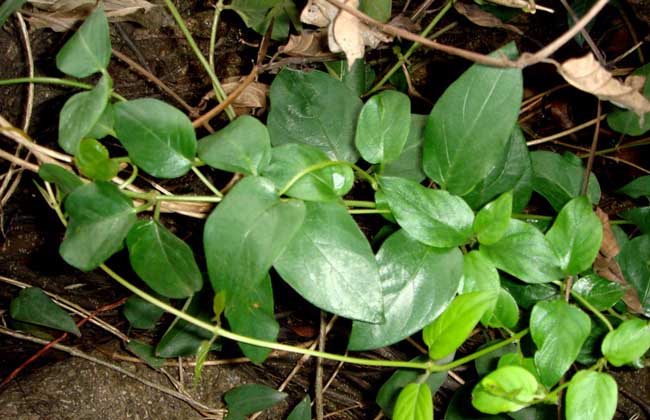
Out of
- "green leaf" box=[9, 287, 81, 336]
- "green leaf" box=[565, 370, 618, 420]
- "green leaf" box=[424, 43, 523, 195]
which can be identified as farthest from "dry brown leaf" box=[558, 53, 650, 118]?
"green leaf" box=[9, 287, 81, 336]

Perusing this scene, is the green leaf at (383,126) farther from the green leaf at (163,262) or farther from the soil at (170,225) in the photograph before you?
the soil at (170,225)

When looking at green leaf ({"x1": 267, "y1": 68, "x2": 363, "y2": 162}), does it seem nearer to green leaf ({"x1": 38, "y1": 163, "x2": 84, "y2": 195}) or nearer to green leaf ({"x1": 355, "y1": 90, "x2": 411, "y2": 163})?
green leaf ({"x1": 355, "y1": 90, "x2": 411, "y2": 163})

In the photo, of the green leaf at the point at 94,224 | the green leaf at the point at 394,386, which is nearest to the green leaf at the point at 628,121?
the green leaf at the point at 394,386

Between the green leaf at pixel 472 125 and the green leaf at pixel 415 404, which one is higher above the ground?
the green leaf at pixel 472 125

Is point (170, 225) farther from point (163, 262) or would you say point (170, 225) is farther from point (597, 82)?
point (597, 82)

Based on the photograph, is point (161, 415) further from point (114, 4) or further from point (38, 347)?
point (114, 4)

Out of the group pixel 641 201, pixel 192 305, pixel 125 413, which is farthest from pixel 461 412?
pixel 125 413
